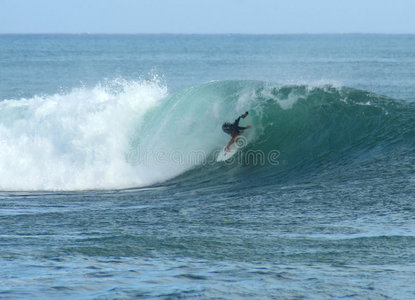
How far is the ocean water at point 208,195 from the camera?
6.75 m

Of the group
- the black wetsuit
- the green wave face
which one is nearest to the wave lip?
the green wave face

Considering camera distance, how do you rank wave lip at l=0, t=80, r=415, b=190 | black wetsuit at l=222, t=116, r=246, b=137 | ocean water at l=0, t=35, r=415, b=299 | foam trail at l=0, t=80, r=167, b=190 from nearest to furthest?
ocean water at l=0, t=35, r=415, b=299 → wave lip at l=0, t=80, r=415, b=190 → foam trail at l=0, t=80, r=167, b=190 → black wetsuit at l=222, t=116, r=246, b=137

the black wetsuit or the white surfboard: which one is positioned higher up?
the black wetsuit

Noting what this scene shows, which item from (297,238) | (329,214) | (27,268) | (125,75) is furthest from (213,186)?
(125,75)

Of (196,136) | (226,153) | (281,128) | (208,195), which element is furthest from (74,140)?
(208,195)

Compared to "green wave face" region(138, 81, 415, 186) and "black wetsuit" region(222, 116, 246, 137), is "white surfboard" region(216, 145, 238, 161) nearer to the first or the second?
"green wave face" region(138, 81, 415, 186)

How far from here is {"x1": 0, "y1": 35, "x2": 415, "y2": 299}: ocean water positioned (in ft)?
22.1

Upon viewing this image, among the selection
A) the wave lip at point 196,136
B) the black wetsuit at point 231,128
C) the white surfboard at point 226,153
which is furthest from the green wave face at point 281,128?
the black wetsuit at point 231,128

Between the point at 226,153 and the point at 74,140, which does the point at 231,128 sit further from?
the point at 74,140

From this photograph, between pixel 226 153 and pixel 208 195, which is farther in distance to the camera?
pixel 226 153

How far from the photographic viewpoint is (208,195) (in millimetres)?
12141

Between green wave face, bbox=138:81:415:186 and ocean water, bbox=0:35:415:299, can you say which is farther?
green wave face, bbox=138:81:415:186

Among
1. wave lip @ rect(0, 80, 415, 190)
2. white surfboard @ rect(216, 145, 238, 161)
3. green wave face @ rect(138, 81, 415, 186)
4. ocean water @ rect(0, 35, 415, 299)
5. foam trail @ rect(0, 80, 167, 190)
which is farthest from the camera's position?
white surfboard @ rect(216, 145, 238, 161)

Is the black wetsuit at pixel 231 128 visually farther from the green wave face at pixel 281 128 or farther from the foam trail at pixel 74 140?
the foam trail at pixel 74 140
